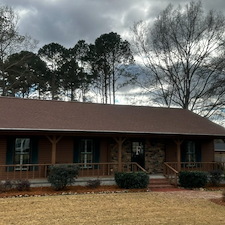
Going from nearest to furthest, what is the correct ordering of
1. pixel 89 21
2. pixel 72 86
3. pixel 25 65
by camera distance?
pixel 89 21
pixel 25 65
pixel 72 86

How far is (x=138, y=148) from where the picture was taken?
56.4 ft

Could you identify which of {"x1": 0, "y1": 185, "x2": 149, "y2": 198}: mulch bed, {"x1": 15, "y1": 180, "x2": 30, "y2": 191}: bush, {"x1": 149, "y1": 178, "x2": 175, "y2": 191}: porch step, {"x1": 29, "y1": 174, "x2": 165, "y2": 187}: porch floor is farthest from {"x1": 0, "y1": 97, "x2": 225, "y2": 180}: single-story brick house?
{"x1": 0, "y1": 185, "x2": 149, "y2": 198}: mulch bed

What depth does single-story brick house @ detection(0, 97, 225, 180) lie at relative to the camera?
13914mm

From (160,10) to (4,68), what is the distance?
1621 cm

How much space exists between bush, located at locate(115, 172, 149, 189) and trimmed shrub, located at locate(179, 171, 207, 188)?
2.37 m

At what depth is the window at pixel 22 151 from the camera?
1418cm

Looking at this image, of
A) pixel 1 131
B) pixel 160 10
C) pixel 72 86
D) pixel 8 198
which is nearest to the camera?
pixel 8 198

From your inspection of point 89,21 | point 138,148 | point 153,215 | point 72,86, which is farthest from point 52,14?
point 72,86

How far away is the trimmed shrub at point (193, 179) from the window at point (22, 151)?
7881 millimetres

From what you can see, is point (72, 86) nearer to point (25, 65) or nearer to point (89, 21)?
point (25, 65)

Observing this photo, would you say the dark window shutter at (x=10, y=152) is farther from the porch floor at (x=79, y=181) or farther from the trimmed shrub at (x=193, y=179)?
the trimmed shrub at (x=193, y=179)

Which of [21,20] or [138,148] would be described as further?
[21,20]

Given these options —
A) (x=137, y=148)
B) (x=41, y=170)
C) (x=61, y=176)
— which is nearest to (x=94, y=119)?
(x=137, y=148)

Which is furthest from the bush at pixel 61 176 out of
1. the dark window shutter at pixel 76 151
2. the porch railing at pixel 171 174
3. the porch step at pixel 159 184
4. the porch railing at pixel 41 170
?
the porch railing at pixel 171 174
